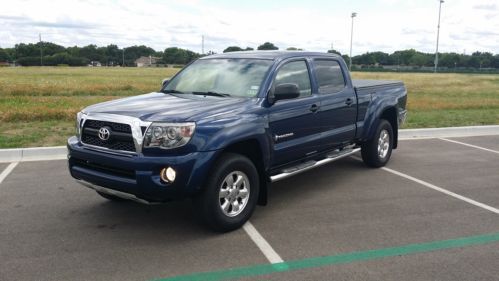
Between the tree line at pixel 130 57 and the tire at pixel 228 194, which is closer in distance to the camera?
the tire at pixel 228 194

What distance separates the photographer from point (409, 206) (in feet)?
18.5

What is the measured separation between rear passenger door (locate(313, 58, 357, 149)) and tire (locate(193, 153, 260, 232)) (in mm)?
1566

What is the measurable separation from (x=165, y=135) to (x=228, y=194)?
945mm

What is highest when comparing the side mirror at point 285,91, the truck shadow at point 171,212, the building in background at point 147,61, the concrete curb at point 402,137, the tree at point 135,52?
the tree at point 135,52

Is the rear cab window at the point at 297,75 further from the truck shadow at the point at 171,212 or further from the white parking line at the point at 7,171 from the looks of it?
the white parking line at the point at 7,171

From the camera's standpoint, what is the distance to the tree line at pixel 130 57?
376ft

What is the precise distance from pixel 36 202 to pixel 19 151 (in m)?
2.65

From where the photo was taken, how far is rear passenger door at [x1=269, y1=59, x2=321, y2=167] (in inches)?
206

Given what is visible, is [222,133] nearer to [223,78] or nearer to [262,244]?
[262,244]

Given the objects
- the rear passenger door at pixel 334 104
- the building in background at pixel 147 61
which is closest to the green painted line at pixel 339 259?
the rear passenger door at pixel 334 104

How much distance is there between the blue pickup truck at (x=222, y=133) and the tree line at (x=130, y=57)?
106 metres

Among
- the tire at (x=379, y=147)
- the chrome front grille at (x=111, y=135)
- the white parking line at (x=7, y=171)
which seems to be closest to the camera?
the chrome front grille at (x=111, y=135)

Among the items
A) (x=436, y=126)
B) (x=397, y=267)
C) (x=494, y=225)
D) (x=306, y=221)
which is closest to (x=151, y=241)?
(x=306, y=221)

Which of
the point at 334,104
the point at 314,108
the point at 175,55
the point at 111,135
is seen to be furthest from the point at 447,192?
the point at 175,55
